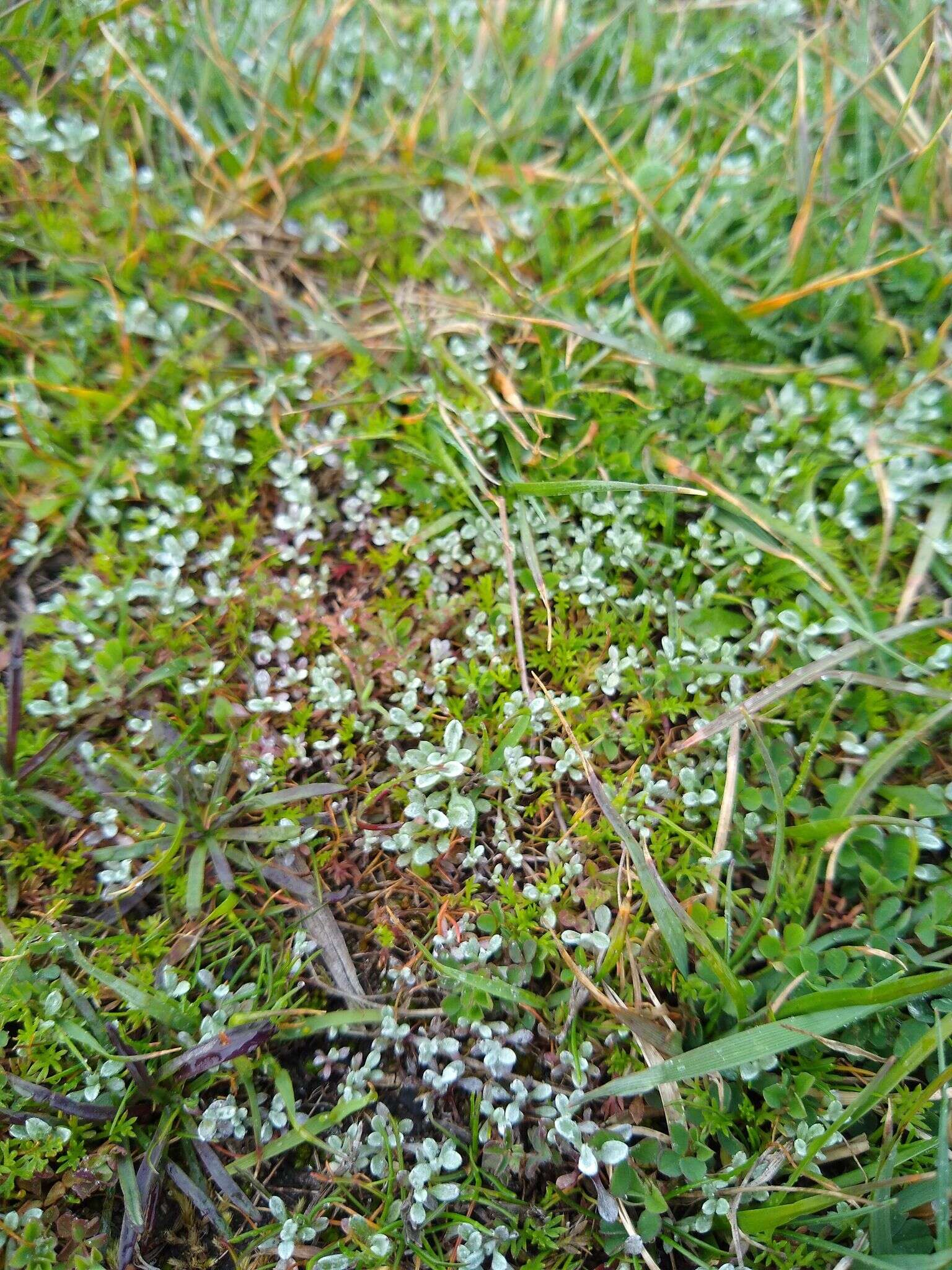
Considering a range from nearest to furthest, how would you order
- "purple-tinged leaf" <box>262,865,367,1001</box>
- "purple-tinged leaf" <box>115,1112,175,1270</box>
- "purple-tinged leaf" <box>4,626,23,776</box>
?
"purple-tinged leaf" <box>115,1112,175,1270</box>
"purple-tinged leaf" <box>262,865,367,1001</box>
"purple-tinged leaf" <box>4,626,23,776</box>

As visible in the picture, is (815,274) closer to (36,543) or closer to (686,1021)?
(686,1021)

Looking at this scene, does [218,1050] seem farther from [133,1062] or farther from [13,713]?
[13,713]

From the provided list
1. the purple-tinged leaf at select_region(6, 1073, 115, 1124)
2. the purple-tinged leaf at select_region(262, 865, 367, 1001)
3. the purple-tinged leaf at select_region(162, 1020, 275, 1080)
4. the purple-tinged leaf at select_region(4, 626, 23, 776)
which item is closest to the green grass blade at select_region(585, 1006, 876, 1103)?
the purple-tinged leaf at select_region(262, 865, 367, 1001)

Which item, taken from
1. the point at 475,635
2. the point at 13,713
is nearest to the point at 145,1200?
the point at 13,713

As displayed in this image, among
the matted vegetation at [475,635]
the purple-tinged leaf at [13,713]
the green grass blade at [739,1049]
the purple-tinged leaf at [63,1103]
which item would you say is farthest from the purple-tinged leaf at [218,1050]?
the purple-tinged leaf at [13,713]

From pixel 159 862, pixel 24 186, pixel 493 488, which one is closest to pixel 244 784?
pixel 159 862

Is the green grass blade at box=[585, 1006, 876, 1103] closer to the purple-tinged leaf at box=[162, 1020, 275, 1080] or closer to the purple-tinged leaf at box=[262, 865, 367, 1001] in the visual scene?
the purple-tinged leaf at box=[262, 865, 367, 1001]
